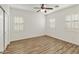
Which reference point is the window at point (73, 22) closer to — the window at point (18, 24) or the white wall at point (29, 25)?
the white wall at point (29, 25)

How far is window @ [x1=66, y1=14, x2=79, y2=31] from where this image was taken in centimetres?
243

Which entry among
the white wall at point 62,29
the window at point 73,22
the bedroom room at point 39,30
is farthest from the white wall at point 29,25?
the window at point 73,22

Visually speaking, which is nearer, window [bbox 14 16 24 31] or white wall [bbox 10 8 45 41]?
window [bbox 14 16 24 31]

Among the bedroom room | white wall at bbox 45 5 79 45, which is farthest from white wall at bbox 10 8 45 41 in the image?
white wall at bbox 45 5 79 45

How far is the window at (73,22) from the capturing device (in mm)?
2426

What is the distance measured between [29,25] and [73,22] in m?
1.06

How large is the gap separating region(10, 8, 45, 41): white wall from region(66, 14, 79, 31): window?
26.9 inches

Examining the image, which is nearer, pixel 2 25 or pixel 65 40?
pixel 2 25

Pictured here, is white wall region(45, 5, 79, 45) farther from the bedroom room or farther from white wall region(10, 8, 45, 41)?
white wall region(10, 8, 45, 41)

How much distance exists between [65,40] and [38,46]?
0.69m
